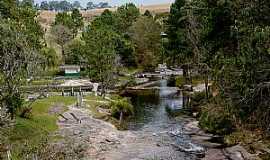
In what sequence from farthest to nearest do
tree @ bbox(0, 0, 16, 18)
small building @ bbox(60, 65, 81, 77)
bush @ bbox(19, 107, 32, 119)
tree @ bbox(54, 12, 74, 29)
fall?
tree @ bbox(54, 12, 74, 29) → small building @ bbox(60, 65, 81, 77) → tree @ bbox(0, 0, 16, 18) → bush @ bbox(19, 107, 32, 119)

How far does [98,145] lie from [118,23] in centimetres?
9013

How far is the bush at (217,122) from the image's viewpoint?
51844 mm

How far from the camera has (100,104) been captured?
68.1 meters

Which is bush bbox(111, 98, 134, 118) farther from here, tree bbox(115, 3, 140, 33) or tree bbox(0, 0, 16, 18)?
tree bbox(115, 3, 140, 33)

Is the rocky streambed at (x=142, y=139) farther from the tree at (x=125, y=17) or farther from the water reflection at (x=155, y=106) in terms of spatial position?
the tree at (x=125, y=17)

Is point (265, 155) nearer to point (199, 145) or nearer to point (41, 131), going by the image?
point (199, 145)

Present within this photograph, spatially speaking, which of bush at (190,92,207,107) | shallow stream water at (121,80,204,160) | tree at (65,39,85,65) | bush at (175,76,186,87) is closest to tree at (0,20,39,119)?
shallow stream water at (121,80,204,160)

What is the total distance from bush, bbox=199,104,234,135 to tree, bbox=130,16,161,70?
65.2m

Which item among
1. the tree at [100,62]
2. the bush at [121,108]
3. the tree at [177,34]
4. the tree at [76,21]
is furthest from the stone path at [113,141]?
the tree at [76,21]

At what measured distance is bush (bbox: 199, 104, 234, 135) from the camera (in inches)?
2041

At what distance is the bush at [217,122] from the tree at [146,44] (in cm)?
6520

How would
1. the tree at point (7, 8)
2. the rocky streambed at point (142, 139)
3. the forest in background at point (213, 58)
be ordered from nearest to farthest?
the forest in background at point (213, 58) < the rocky streambed at point (142, 139) < the tree at point (7, 8)

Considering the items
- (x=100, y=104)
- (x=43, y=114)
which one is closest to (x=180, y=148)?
(x=43, y=114)

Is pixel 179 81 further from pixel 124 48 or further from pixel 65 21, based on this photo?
pixel 65 21
